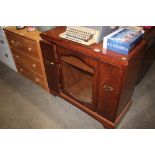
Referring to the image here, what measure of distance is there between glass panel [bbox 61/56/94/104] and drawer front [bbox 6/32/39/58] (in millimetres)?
378

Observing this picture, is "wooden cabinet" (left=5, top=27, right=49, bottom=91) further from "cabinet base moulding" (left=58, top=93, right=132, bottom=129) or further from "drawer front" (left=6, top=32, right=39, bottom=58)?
"cabinet base moulding" (left=58, top=93, right=132, bottom=129)

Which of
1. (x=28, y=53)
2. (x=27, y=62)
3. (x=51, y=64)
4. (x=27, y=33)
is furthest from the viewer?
(x=27, y=62)

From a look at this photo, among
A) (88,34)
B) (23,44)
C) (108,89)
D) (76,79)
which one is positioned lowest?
(76,79)

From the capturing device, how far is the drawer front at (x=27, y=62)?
6.14ft

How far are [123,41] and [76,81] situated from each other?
0.95m

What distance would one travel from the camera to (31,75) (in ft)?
6.95

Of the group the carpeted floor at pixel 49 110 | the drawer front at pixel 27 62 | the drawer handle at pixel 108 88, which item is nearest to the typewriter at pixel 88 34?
the drawer handle at pixel 108 88

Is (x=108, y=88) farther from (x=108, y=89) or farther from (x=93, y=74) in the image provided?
(x=93, y=74)

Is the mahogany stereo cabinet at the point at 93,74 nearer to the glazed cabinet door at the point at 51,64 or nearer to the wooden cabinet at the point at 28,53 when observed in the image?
the glazed cabinet door at the point at 51,64

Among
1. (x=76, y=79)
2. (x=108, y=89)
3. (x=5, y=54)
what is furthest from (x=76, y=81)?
(x=5, y=54)

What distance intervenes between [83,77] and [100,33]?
2.69 ft

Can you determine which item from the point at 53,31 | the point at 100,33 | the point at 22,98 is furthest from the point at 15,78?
the point at 100,33

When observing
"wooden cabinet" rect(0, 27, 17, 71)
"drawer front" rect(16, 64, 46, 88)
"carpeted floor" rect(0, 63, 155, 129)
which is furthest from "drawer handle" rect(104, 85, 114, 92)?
"wooden cabinet" rect(0, 27, 17, 71)

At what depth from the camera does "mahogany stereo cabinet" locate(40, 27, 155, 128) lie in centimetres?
115
